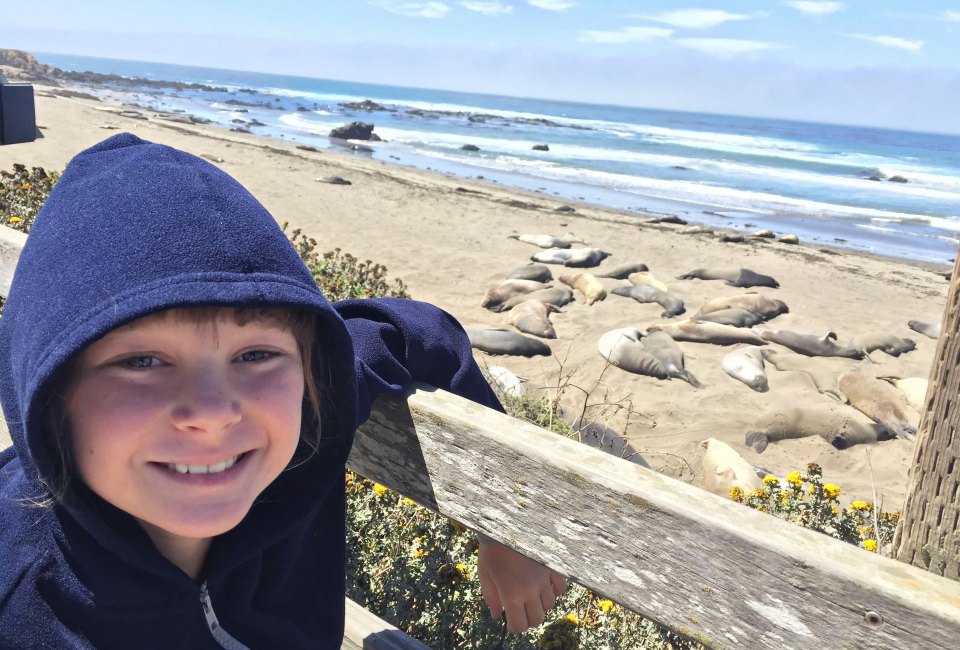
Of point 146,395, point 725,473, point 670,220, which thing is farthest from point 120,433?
point 670,220

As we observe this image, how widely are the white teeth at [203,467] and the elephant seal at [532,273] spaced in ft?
31.1

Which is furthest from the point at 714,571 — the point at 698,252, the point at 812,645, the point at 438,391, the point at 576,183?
the point at 576,183

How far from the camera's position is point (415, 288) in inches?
378

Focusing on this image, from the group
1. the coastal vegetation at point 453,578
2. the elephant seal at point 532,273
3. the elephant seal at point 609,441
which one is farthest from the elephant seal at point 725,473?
the elephant seal at point 532,273

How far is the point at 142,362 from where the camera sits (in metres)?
1.19

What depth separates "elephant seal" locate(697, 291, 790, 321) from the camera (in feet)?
33.0

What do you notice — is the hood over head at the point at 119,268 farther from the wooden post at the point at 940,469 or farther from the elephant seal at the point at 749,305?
the elephant seal at the point at 749,305

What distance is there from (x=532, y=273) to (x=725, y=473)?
236 inches

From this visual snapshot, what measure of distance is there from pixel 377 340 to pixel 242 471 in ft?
1.34

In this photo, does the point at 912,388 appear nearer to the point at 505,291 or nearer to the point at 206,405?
the point at 505,291

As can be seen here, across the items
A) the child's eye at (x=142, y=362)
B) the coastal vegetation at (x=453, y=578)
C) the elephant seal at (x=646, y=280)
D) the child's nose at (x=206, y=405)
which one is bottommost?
the elephant seal at (x=646, y=280)

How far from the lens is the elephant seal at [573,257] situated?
12195mm

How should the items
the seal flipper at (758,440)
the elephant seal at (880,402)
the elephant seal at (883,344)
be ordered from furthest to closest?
1. the elephant seal at (883,344)
2. the elephant seal at (880,402)
3. the seal flipper at (758,440)

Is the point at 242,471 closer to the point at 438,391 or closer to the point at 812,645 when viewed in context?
the point at 438,391
